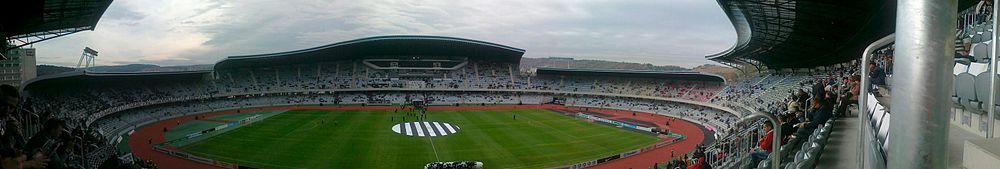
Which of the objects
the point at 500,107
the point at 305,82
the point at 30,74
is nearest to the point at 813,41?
the point at 500,107

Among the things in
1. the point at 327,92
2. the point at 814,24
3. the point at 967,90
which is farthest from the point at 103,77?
the point at 967,90

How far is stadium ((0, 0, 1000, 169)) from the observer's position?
2916mm

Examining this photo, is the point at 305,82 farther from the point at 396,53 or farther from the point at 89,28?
the point at 89,28

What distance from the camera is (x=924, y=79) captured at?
1.33m

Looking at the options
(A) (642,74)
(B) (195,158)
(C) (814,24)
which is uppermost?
(C) (814,24)

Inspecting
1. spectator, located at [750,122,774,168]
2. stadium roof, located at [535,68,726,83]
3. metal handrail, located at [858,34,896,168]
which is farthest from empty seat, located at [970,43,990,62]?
stadium roof, located at [535,68,726,83]

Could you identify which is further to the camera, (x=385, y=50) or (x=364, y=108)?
(x=385, y=50)

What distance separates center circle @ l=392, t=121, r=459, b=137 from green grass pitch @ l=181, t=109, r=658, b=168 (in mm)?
803

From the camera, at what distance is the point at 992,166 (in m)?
2.34

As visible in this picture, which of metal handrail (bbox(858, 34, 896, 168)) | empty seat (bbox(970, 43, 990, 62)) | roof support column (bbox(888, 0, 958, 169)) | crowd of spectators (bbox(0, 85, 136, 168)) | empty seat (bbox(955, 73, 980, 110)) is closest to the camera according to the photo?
roof support column (bbox(888, 0, 958, 169))

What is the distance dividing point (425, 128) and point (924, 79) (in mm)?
36134

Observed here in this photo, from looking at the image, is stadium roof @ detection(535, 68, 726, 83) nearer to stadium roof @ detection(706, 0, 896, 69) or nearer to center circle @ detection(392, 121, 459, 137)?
stadium roof @ detection(706, 0, 896, 69)

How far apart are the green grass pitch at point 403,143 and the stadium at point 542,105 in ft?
0.62

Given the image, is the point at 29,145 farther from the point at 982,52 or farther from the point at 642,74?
the point at 642,74
